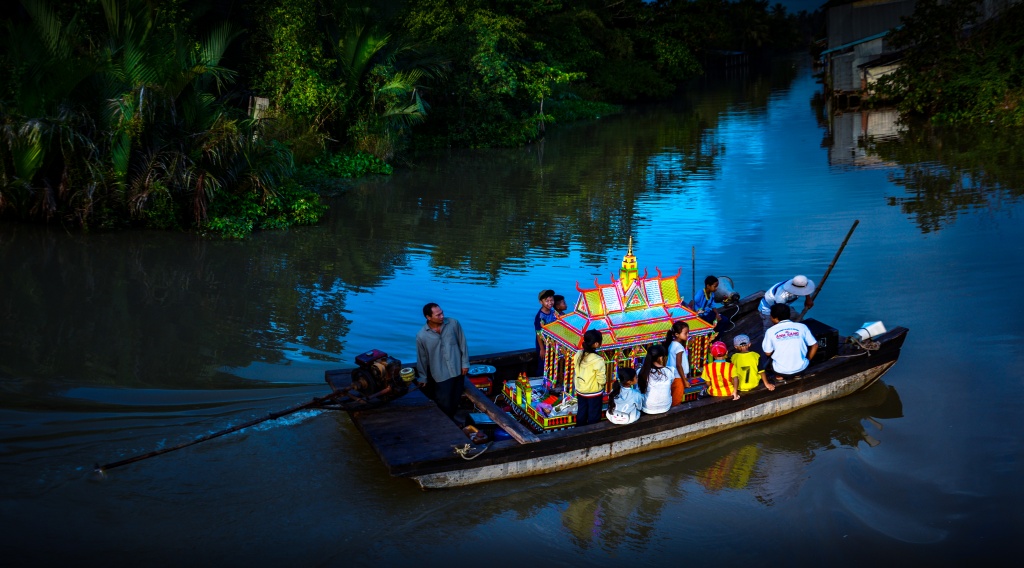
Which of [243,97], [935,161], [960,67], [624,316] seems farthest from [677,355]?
[960,67]

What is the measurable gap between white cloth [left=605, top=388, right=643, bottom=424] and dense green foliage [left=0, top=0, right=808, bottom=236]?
409 inches

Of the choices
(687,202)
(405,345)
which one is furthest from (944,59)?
(405,345)

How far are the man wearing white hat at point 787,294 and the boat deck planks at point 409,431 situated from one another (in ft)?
12.6

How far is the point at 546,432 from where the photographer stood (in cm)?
725

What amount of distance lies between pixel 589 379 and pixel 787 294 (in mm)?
2888

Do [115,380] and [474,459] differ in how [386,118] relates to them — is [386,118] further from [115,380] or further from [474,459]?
[474,459]

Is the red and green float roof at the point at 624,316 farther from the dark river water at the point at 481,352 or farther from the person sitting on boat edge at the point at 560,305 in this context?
the dark river water at the point at 481,352

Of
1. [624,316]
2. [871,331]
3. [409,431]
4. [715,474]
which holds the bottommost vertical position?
[715,474]

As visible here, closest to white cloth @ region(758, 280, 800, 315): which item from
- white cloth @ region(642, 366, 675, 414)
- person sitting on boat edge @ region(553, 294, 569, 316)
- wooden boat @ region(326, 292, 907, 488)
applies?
wooden boat @ region(326, 292, 907, 488)

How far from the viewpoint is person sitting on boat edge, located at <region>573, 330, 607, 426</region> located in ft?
23.7

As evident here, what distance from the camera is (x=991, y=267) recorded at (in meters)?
12.8

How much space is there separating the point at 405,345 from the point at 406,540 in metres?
4.03

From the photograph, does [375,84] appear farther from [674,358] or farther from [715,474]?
[715,474]

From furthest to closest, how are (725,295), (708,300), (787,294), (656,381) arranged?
(725,295), (708,300), (787,294), (656,381)
